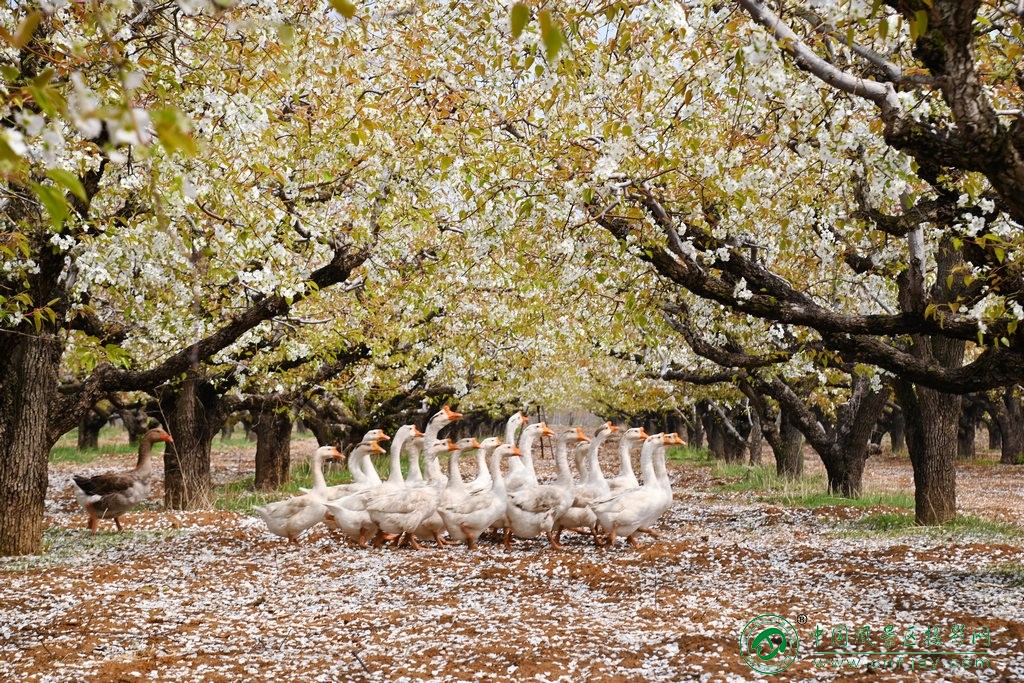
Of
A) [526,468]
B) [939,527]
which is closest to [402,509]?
[526,468]

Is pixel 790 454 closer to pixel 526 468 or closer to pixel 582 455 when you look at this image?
pixel 582 455

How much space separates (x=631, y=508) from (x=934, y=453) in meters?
6.36

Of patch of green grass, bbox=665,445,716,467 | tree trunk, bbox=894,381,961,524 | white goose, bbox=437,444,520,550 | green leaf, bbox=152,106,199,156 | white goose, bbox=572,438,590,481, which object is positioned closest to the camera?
green leaf, bbox=152,106,199,156

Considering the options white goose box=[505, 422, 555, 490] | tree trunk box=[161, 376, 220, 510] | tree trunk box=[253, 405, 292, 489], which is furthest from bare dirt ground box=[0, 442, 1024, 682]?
tree trunk box=[253, 405, 292, 489]

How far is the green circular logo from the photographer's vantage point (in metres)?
7.06

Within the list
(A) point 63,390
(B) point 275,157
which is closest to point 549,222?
(B) point 275,157

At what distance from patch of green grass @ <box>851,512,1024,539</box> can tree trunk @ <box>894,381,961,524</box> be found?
0.28 meters

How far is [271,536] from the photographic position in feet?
48.8

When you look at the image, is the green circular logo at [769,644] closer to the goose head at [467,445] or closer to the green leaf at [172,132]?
the green leaf at [172,132]

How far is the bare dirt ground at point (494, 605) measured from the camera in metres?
7.17

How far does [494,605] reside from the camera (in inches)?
380

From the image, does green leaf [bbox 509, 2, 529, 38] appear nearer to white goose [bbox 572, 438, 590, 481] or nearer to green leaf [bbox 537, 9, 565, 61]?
green leaf [bbox 537, 9, 565, 61]

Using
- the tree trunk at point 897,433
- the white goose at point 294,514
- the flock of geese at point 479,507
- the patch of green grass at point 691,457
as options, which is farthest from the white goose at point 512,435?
the tree trunk at point 897,433

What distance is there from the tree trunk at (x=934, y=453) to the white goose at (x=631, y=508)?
5.36 m
